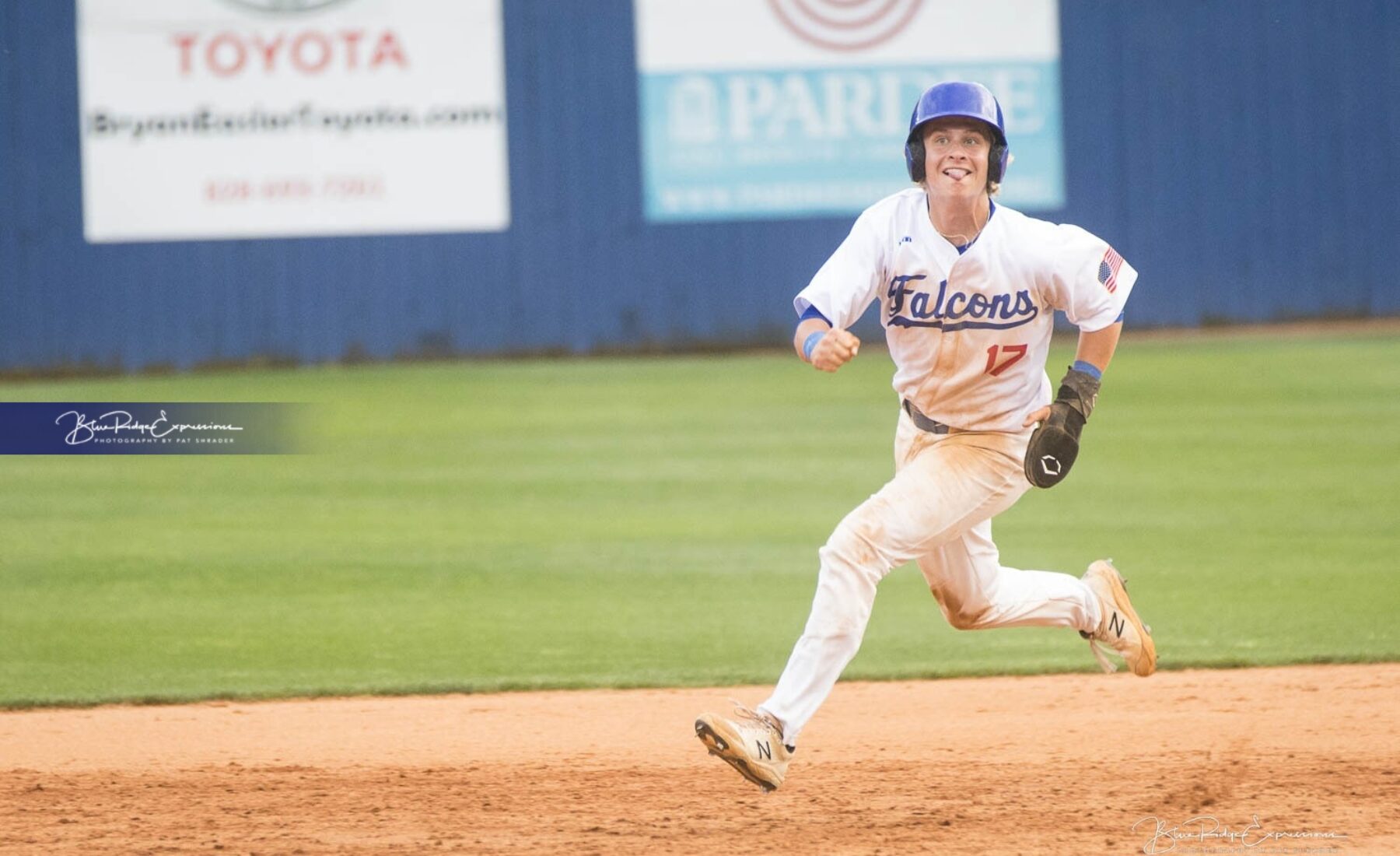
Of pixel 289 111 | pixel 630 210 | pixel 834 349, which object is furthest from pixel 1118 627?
pixel 289 111

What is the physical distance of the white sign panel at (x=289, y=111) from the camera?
15.7 meters

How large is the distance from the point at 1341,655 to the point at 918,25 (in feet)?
34.0

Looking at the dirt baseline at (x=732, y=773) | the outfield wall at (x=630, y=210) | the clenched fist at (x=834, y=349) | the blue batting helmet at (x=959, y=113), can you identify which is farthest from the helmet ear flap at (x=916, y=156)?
the outfield wall at (x=630, y=210)

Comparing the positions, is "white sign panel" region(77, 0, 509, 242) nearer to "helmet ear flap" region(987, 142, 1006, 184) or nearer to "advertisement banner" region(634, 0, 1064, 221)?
"advertisement banner" region(634, 0, 1064, 221)

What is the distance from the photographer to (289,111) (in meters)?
15.7

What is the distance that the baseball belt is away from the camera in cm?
470

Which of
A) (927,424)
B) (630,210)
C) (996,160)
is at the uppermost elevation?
(630,210)

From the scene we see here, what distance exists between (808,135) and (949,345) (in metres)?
11.4

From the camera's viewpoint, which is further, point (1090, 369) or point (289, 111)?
point (289, 111)

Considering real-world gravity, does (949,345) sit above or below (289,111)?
below

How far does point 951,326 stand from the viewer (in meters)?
4.46

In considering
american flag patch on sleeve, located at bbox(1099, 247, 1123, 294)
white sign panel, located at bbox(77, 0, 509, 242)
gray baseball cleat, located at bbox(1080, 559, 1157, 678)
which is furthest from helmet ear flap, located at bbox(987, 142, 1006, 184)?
white sign panel, located at bbox(77, 0, 509, 242)

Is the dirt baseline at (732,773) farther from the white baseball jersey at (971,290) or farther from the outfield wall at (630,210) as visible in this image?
the outfield wall at (630,210)

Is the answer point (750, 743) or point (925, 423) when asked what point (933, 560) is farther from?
point (750, 743)
